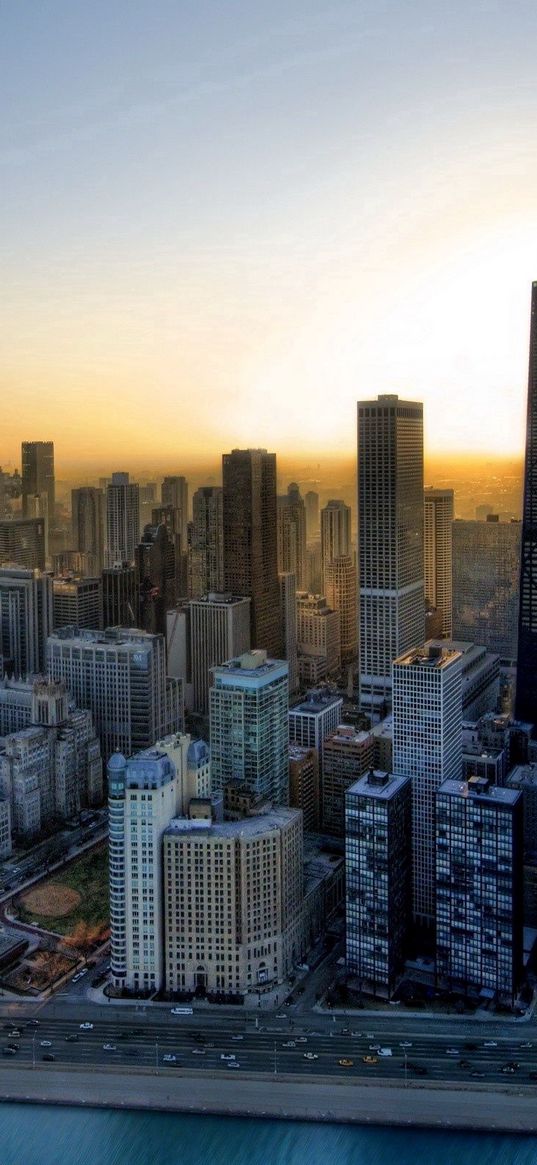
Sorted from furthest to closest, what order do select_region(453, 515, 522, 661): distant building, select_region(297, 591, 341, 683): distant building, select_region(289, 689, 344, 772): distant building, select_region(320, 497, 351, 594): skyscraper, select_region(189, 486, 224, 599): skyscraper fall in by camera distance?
1. select_region(320, 497, 351, 594): skyscraper
2. select_region(297, 591, 341, 683): distant building
3. select_region(189, 486, 224, 599): skyscraper
4. select_region(453, 515, 522, 661): distant building
5. select_region(289, 689, 344, 772): distant building

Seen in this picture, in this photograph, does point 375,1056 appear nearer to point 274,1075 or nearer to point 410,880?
point 274,1075

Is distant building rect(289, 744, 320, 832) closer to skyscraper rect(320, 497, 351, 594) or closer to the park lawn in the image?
the park lawn

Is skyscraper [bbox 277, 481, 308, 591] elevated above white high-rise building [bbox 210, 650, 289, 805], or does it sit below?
above

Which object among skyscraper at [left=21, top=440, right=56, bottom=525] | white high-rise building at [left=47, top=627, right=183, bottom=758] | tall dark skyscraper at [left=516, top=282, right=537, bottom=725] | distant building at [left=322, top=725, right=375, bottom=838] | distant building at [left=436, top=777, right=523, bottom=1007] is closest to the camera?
distant building at [left=436, top=777, right=523, bottom=1007]

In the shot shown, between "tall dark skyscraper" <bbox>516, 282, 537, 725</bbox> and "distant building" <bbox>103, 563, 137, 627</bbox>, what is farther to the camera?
"distant building" <bbox>103, 563, 137, 627</bbox>

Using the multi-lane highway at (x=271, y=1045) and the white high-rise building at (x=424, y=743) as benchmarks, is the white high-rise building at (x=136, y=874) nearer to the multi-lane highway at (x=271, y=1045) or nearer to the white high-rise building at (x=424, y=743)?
the multi-lane highway at (x=271, y=1045)

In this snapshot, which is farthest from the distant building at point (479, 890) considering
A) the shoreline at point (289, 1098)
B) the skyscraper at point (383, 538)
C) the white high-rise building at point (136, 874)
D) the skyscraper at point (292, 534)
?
the skyscraper at point (292, 534)

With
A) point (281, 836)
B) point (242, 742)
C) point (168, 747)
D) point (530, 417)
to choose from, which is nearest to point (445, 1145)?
point (281, 836)

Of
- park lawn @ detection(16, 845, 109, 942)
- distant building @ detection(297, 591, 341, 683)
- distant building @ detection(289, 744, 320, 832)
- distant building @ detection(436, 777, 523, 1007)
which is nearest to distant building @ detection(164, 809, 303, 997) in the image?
park lawn @ detection(16, 845, 109, 942)
